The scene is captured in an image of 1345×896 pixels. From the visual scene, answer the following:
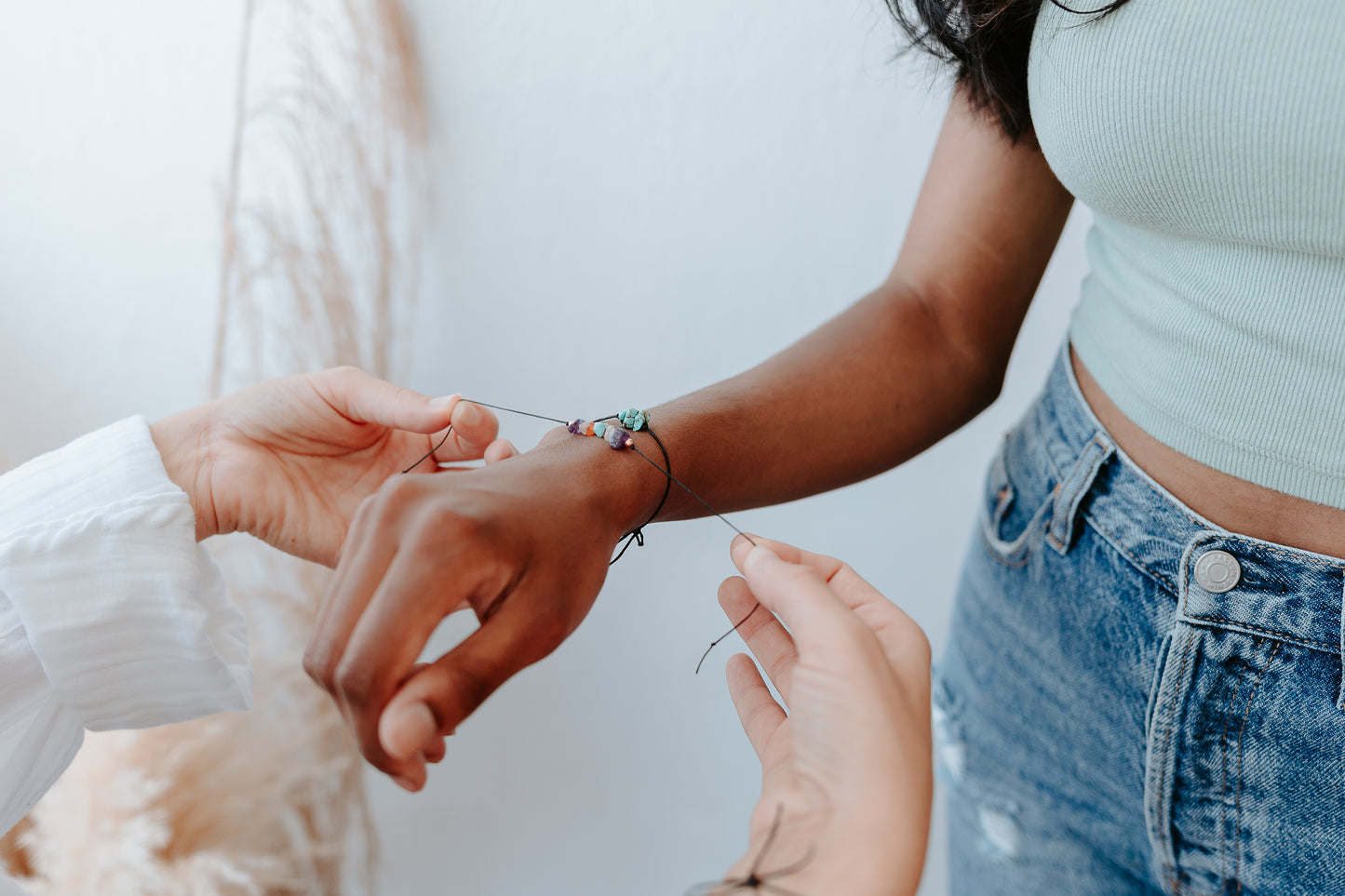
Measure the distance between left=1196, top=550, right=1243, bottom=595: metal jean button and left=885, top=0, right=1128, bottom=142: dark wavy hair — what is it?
46 cm

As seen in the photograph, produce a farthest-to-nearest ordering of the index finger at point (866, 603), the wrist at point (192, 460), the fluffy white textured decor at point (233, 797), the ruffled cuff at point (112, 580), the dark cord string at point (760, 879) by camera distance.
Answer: the fluffy white textured decor at point (233, 797)
the wrist at point (192, 460)
the ruffled cuff at point (112, 580)
the index finger at point (866, 603)
the dark cord string at point (760, 879)

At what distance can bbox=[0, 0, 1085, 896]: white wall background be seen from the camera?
110 centimetres

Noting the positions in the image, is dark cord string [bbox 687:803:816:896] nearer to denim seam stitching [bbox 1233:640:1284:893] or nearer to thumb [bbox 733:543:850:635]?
thumb [bbox 733:543:850:635]

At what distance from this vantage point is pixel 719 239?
A: 1.32 m

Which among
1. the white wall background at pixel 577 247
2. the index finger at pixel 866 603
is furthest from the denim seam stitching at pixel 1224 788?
the white wall background at pixel 577 247

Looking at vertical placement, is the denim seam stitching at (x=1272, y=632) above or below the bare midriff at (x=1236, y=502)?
below

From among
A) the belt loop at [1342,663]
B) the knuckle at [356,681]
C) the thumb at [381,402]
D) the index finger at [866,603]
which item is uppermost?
the thumb at [381,402]

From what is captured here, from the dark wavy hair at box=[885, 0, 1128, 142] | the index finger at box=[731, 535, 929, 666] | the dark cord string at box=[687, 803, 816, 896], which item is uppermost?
the dark wavy hair at box=[885, 0, 1128, 142]

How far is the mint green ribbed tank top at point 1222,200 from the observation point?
550 mm

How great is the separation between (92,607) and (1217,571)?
0.91m

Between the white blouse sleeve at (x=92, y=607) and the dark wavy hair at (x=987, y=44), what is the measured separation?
2.68 feet

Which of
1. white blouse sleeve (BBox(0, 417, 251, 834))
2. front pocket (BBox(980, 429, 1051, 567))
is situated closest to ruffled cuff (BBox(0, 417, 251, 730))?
white blouse sleeve (BBox(0, 417, 251, 834))

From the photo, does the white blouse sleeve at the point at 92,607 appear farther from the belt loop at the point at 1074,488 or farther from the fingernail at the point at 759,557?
the belt loop at the point at 1074,488

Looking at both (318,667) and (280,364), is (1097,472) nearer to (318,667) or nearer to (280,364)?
(318,667)
